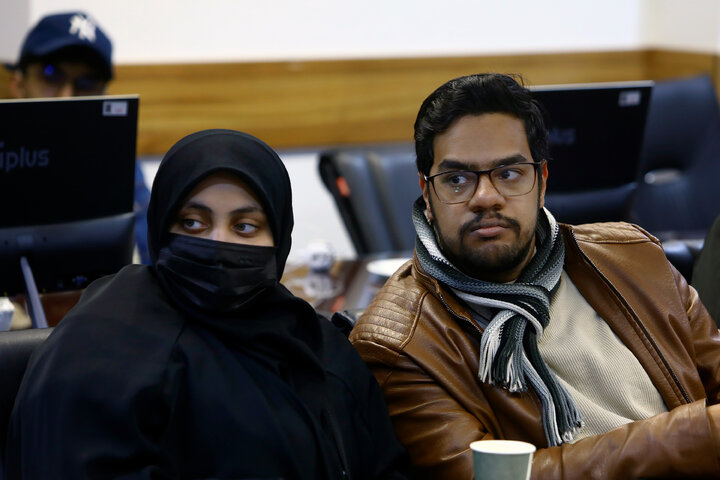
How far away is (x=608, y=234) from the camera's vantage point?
1999 mm

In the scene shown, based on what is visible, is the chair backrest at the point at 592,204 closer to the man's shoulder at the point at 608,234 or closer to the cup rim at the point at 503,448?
the man's shoulder at the point at 608,234

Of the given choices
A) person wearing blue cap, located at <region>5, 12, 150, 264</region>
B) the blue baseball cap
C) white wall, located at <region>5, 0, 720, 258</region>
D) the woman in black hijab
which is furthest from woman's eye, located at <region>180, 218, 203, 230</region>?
white wall, located at <region>5, 0, 720, 258</region>

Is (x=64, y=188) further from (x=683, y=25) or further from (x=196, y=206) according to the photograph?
(x=683, y=25)

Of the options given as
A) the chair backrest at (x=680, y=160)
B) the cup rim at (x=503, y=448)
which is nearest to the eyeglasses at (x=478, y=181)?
the cup rim at (x=503, y=448)

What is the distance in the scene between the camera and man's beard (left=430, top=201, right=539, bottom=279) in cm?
180

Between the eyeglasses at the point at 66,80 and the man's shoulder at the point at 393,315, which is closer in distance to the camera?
the man's shoulder at the point at 393,315

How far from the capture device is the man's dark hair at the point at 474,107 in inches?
72.7

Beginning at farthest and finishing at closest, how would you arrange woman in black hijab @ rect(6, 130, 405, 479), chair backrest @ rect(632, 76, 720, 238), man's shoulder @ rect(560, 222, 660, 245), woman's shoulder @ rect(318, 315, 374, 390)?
chair backrest @ rect(632, 76, 720, 238) → man's shoulder @ rect(560, 222, 660, 245) → woman's shoulder @ rect(318, 315, 374, 390) → woman in black hijab @ rect(6, 130, 405, 479)

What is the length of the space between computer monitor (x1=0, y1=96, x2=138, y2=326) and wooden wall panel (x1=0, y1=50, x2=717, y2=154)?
227cm

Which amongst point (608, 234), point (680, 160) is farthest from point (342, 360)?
point (680, 160)

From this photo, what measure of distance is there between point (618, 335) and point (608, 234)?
235 mm

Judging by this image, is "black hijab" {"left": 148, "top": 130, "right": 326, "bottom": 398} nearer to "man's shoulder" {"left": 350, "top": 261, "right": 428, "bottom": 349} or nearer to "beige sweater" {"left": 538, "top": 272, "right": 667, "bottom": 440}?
"man's shoulder" {"left": 350, "top": 261, "right": 428, "bottom": 349}

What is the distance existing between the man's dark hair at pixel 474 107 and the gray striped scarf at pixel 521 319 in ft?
0.46

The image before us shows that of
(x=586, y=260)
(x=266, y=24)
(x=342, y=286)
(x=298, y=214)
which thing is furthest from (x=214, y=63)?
(x=586, y=260)
